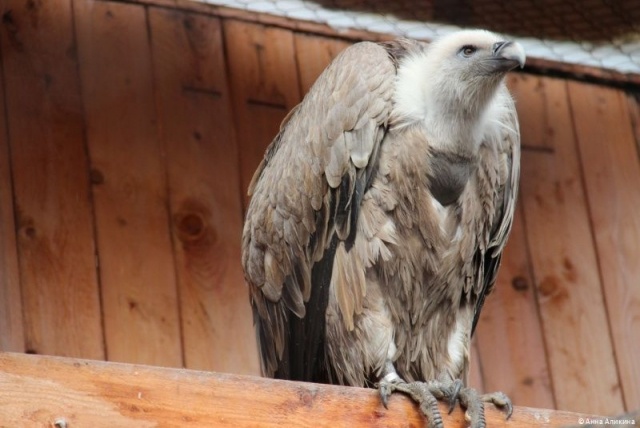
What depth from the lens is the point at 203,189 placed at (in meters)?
6.22

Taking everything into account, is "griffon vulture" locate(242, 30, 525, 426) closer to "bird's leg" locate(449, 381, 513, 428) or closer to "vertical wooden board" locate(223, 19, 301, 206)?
"bird's leg" locate(449, 381, 513, 428)

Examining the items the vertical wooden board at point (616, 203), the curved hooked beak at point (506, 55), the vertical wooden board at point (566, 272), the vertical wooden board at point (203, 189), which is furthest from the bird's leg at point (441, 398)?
the vertical wooden board at point (616, 203)

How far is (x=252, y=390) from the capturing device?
385 cm

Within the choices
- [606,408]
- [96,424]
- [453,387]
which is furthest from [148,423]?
[606,408]

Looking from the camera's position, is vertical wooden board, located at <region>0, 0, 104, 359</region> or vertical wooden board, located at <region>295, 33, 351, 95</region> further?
vertical wooden board, located at <region>295, 33, 351, 95</region>

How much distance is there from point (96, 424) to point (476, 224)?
1.74m

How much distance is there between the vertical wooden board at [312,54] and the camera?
659 centimetres

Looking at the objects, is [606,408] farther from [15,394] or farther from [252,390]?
[15,394]

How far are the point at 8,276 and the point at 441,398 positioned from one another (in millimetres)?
2172

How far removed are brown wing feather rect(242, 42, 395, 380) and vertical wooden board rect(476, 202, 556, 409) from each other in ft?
5.42

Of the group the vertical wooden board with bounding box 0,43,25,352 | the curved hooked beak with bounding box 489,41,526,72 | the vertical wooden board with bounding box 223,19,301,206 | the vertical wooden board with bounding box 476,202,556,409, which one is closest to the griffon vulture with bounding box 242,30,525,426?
the curved hooked beak with bounding box 489,41,526,72

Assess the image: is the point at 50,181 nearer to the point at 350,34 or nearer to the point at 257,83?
the point at 257,83

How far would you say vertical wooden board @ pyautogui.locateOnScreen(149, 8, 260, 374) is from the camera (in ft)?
19.7

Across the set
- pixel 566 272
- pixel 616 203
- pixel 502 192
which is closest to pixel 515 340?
pixel 566 272
